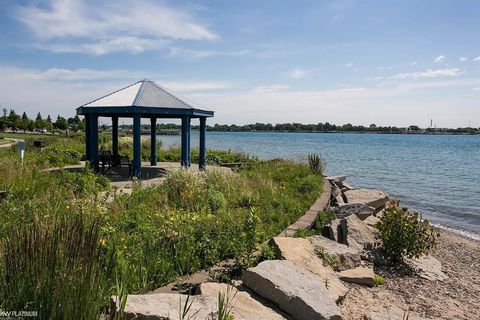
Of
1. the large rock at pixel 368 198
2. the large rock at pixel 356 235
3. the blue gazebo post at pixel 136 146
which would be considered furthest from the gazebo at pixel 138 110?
the large rock at pixel 356 235

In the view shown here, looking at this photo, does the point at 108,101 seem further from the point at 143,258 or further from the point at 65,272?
the point at 65,272

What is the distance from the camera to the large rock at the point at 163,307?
2.71 m

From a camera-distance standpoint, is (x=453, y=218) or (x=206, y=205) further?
(x=453, y=218)

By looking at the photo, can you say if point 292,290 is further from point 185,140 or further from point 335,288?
point 185,140

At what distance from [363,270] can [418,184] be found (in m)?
17.7

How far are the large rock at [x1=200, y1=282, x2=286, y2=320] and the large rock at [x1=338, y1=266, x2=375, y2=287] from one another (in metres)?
1.91

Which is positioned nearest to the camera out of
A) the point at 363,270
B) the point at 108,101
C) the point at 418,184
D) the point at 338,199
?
the point at 363,270

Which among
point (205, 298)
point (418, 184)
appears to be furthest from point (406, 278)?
point (418, 184)

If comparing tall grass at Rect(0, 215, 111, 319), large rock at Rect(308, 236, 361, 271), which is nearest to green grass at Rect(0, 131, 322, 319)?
tall grass at Rect(0, 215, 111, 319)

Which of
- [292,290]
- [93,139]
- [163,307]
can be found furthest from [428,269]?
[93,139]

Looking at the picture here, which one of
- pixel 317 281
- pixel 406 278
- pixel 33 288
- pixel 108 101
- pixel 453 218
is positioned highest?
pixel 108 101

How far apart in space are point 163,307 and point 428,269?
500 centimetres

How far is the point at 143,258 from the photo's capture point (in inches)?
157

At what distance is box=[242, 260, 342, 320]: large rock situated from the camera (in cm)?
340
